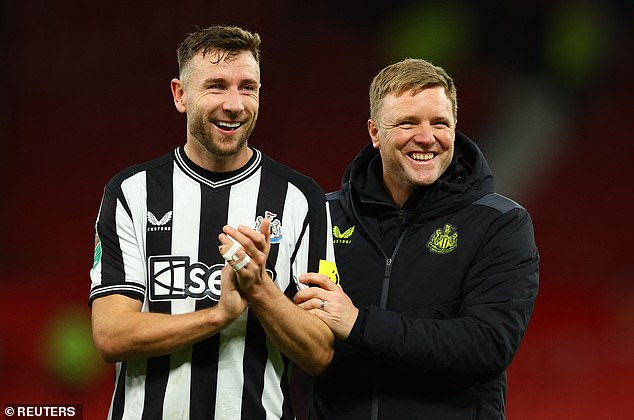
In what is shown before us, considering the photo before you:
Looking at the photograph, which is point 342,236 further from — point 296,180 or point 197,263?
point 197,263

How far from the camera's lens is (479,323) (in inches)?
77.6

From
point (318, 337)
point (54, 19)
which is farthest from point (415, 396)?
point (54, 19)

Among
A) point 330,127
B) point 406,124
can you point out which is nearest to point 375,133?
point 406,124

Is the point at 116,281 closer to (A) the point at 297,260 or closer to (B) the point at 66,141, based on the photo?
(A) the point at 297,260

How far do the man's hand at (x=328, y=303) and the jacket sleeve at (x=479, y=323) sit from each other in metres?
0.03

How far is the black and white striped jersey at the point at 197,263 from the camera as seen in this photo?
181 cm

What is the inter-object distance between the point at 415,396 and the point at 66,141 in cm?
399

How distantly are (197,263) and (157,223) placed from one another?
122 millimetres

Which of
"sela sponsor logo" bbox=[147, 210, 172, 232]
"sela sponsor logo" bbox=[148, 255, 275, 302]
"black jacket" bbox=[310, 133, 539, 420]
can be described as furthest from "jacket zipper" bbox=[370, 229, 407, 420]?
"sela sponsor logo" bbox=[147, 210, 172, 232]

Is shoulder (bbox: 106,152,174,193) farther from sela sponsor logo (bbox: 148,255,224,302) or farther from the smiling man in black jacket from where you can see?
the smiling man in black jacket

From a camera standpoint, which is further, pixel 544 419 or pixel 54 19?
pixel 54 19

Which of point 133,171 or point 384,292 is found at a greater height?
point 133,171

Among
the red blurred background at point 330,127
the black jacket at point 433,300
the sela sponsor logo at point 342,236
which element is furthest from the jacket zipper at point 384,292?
the red blurred background at point 330,127

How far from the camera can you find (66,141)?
5477 millimetres
